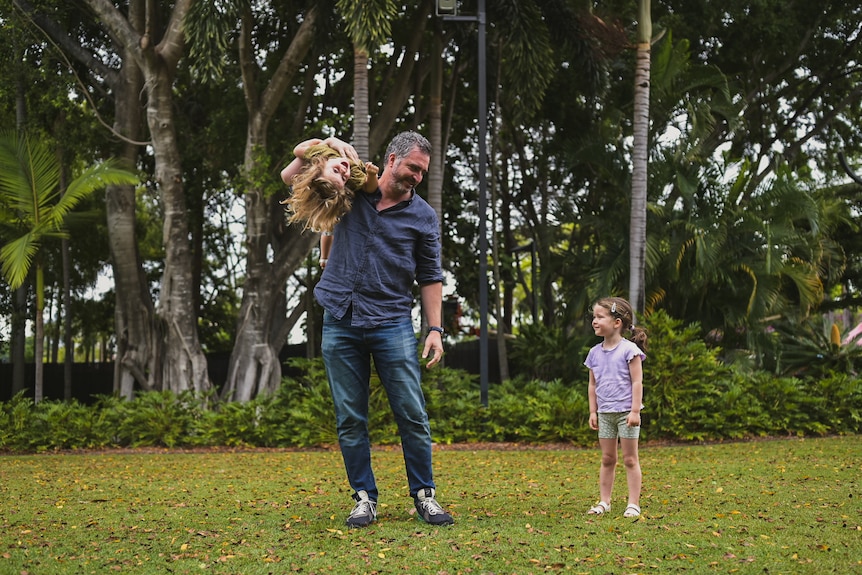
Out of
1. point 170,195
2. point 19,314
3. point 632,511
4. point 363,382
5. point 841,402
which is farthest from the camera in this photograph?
point 19,314

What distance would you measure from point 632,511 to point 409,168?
229 centimetres

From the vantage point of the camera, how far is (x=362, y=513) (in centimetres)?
510

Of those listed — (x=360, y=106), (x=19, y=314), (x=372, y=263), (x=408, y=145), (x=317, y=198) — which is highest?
(x=360, y=106)

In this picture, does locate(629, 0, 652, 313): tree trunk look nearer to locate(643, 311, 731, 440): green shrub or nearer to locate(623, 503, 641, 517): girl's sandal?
locate(643, 311, 731, 440): green shrub

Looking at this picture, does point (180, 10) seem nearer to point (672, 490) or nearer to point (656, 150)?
point (656, 150)

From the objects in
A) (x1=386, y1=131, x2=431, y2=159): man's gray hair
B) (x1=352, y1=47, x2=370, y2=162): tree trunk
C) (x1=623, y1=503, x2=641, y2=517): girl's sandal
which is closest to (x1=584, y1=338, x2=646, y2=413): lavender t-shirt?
(x1=623, y1=503, x2=641, y2=517): girl's sandal

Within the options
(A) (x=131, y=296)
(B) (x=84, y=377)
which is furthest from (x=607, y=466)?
(B) (x=84, y=377)

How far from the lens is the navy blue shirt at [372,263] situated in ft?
16.5

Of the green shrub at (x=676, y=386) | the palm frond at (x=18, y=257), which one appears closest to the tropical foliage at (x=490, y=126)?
the green shrub at (x=676, y=386)

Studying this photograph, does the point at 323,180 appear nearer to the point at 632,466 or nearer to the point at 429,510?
the point at 429,510

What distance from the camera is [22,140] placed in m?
13.0

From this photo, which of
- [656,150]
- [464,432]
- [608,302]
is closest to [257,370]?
[464,432]

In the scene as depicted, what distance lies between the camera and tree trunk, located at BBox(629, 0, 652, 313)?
532 inches

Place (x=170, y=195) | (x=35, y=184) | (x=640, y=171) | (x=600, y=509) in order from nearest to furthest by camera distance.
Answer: (x=600, y=509) < (x=35, y=184) < (x=640, y=171) < (x=170, y=195)
